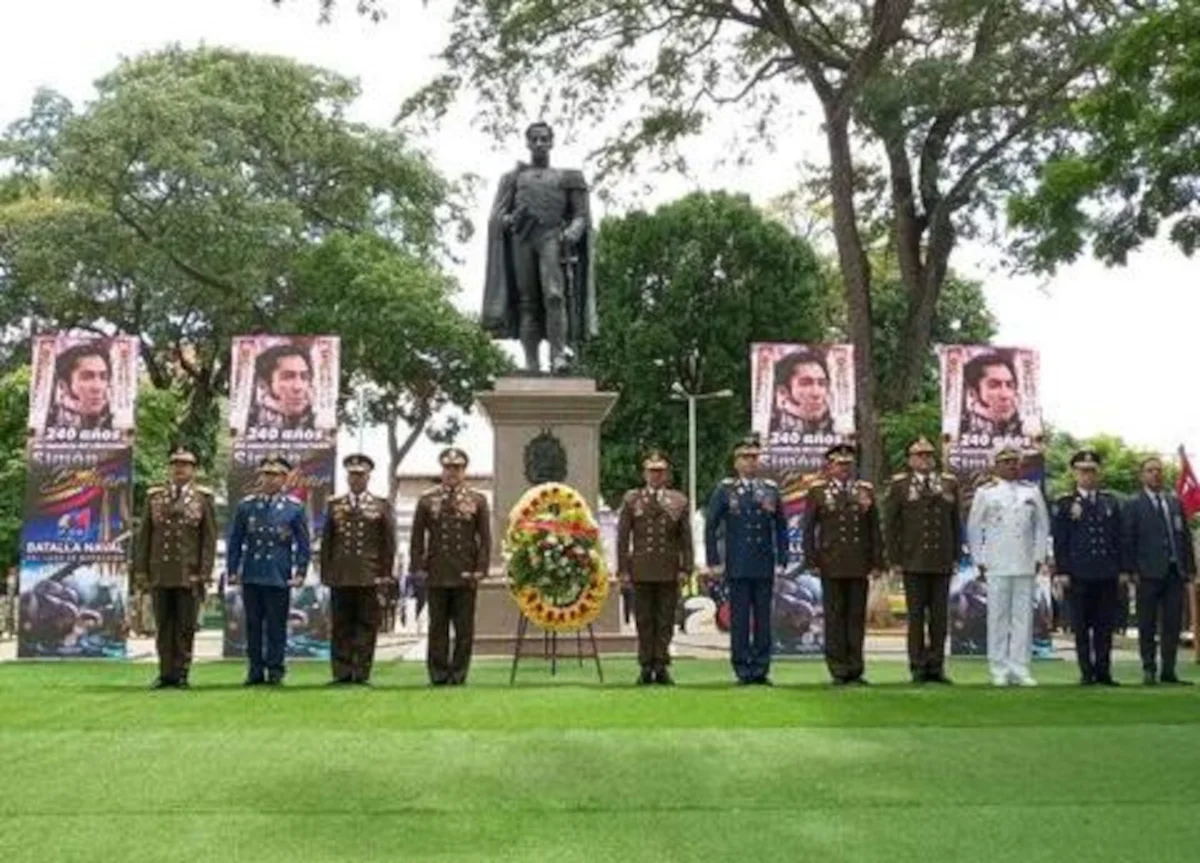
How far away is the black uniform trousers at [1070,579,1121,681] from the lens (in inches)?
428

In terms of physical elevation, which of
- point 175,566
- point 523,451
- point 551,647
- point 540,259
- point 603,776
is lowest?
point 603,776

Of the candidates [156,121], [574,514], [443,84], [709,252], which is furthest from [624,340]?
[574,514]

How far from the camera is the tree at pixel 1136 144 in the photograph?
10.5 metres

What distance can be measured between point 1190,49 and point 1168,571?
366 cm

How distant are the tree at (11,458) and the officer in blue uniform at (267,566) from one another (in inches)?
743

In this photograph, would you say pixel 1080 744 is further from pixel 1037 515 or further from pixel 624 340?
pixel 624 340

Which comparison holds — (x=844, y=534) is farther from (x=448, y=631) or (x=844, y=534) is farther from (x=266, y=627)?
(x=266, y=627)

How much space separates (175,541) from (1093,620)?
6507mm

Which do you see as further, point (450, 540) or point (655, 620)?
point (450, 540)

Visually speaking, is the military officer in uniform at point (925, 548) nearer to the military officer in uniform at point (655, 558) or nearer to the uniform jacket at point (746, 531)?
the uniform jacket at point (746, 531)

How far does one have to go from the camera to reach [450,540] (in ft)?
35.2

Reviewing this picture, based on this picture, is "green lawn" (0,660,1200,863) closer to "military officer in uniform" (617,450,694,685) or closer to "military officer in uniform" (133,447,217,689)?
"military officer in uniform" (617,450,694,685)

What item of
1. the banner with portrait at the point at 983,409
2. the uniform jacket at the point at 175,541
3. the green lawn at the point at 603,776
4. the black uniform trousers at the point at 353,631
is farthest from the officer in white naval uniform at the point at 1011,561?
the uniform jacket at the point at 175,541

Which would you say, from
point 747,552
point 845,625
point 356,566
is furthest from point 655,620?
point 356,566
